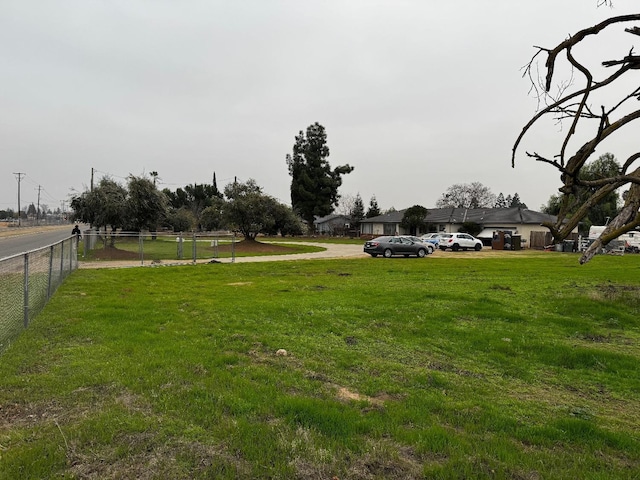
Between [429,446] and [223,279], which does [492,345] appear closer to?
[429,446]

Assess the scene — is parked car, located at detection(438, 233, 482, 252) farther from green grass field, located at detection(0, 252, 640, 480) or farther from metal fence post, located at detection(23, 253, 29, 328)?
metal fence post, located at detection(23, 253, 29, 328)

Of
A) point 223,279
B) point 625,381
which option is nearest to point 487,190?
point 223,279

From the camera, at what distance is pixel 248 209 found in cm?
3519

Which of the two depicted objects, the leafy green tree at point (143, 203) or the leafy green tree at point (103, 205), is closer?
the leafy green tree at point (103, 205)

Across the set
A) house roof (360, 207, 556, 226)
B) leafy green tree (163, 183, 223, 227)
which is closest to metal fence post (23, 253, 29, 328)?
house roof (360, 207, 556, 226)

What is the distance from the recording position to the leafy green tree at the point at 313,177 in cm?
6188

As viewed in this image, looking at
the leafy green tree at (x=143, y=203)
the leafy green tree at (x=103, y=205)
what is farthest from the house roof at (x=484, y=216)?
the leafy green tree at (x=103, y=205)

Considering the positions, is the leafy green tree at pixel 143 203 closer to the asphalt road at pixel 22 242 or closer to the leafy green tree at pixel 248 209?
the asphalt road at pixel 22 242

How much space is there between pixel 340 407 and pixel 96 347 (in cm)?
382

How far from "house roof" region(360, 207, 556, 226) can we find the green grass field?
4179 centimetres

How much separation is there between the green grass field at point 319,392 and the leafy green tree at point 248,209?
2605 cm

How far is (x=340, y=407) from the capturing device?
4.02 m

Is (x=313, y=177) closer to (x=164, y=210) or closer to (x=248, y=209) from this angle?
(x=248, y=209)

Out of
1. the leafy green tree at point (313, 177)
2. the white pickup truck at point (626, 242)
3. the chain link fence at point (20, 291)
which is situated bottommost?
the chain link fence at point (20, 291)
